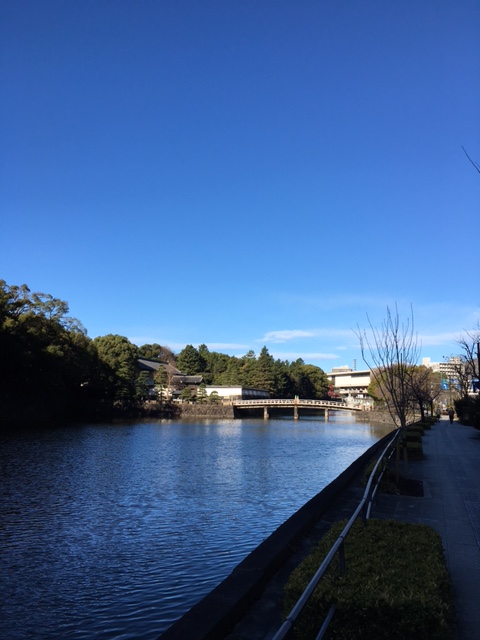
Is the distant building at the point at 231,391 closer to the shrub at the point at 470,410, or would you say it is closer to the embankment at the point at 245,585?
the shrub at the point at 470,410

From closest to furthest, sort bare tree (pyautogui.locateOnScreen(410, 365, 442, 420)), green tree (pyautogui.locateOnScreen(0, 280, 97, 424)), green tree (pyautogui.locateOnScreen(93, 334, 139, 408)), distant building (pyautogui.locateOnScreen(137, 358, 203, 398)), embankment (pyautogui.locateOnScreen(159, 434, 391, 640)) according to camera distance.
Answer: embankment (pyautogui.locateOnScreen(159, 434, 391, 640)) < bare tree (pyautogui.locateOnScreen(410, 365, 442, 420)) < green tree (pyautogui.locateOnScreen(0, 280, 97, 424)) < green tree (pyautogui.locateOnScreen(93, 334, 139, 408)) < distant building (pyautogui.locateOnScreen(137, 358, 203, 398))

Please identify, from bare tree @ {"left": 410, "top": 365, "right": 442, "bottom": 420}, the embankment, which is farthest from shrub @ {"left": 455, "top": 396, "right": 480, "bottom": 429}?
the embankment

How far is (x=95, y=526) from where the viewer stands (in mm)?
10820

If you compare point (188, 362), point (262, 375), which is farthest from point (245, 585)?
point (188, 362)

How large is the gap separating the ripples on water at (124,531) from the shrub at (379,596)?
3.05 meters

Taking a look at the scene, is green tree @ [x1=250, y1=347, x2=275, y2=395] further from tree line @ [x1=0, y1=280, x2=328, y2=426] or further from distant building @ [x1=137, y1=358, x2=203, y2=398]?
distant building @ [x1=137, y1=358, x2=203, y2=398]

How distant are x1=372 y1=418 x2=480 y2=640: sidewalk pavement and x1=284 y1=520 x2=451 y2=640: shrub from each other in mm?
401

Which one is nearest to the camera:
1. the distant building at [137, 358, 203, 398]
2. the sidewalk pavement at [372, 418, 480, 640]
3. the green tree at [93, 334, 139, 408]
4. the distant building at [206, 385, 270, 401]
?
the sidewalk pavement at [372, 418, 480, 640]

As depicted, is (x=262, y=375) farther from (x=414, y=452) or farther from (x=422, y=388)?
(x=414, y=452)

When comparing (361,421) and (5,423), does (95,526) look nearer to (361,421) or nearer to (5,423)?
(5,423)

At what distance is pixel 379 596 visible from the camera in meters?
3.54

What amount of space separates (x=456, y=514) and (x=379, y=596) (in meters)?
5.75

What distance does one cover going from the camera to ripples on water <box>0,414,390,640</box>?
6.69 m

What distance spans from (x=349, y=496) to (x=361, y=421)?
194 feet
